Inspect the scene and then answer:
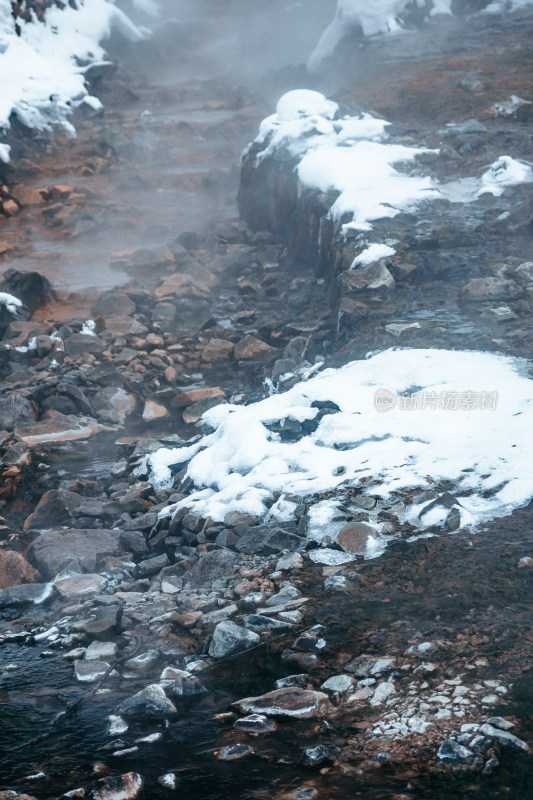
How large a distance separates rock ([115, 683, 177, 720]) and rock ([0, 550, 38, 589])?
1.56m

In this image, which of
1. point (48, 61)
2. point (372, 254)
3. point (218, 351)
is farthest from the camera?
point (48, 61)

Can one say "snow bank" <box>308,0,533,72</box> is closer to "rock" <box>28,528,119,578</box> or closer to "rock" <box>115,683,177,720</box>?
"rock" <box>28,528,119,578</box>

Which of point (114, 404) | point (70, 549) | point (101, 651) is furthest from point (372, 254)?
point (101, 651)

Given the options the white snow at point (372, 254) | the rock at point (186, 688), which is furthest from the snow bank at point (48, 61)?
the rock at point (186, 688)

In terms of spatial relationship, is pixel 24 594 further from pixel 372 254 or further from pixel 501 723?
pixel 372 254

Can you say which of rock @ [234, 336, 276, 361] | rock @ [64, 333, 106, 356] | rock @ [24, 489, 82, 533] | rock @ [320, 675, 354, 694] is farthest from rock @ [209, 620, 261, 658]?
rock @ [64, 333, 106, 356]

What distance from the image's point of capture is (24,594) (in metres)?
3.63

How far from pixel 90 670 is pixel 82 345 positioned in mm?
5242

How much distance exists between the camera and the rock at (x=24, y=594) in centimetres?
358

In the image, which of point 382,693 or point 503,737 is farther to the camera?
point 382,693

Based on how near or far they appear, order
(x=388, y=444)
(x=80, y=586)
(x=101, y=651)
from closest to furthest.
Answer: (x=101, y=651)
(x=80, y=586)
(x=388, y=444)

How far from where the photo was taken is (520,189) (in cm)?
726

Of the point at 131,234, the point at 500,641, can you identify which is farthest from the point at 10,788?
the point at 131,234

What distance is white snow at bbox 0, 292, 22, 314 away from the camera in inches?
332
